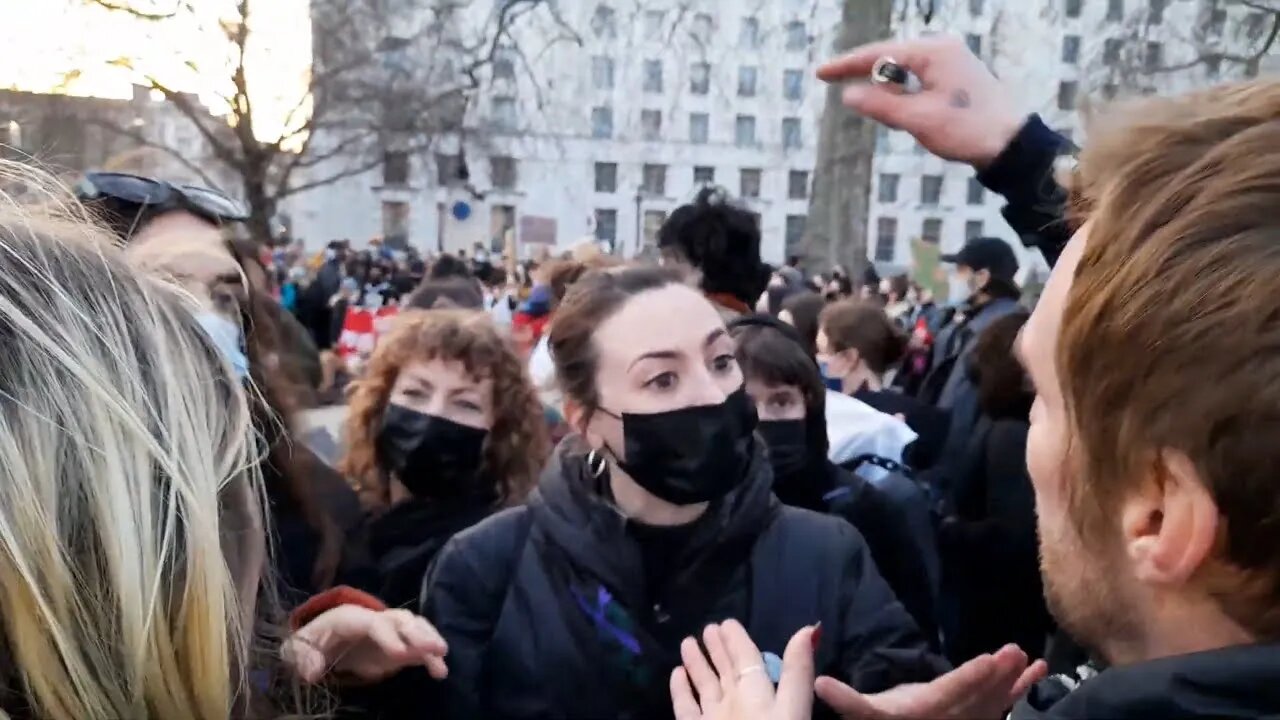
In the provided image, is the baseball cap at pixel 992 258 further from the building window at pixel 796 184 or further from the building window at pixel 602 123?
the building window at pixel 796 184

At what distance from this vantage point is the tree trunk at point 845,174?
36.2 ft

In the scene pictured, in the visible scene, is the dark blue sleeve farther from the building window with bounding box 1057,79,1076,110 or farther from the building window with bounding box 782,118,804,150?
the building window with bounding box 782,118,804,150

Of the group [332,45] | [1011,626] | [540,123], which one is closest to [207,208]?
[1011,626]

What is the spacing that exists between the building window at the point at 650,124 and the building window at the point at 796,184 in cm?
843

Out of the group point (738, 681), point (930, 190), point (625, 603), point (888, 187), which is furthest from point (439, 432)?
point (930, 190)

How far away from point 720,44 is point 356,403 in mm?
43238

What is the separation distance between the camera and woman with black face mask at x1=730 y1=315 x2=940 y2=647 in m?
2.77

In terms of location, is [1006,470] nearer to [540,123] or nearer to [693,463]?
[693,463]

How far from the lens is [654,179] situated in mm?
58000

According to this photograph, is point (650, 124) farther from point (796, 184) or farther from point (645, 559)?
point (645, 559)

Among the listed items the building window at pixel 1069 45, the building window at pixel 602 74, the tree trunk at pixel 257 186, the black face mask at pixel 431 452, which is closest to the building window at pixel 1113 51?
the tree trunk at pixel 257 186

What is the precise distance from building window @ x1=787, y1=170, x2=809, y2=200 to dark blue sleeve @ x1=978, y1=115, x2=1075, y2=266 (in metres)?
58.5

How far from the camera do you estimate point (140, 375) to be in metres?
0.96

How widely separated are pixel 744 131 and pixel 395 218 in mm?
19235
